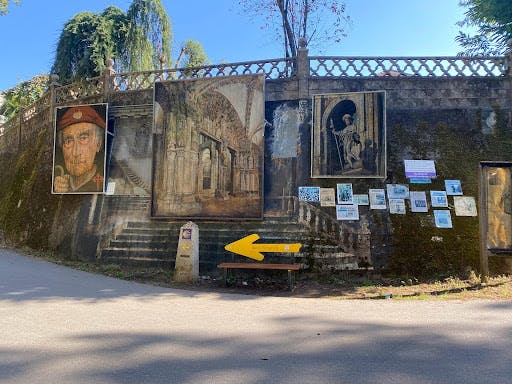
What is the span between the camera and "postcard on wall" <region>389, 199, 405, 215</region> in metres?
10.0

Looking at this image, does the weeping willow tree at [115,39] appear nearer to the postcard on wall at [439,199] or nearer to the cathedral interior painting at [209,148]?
the cathedral interior painting at [209,148]

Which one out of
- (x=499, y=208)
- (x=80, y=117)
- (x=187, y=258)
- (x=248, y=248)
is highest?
(x=80, y=117)

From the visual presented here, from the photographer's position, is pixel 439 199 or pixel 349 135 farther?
pixel 349 135

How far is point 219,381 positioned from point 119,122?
10.3 meters

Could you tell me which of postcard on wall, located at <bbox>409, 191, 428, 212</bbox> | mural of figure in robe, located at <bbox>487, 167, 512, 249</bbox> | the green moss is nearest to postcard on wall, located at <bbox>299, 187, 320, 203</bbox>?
postcard on wall, located at <bbox>409, 191, 428, 212</bbox>

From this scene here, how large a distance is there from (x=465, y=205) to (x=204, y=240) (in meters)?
6.60

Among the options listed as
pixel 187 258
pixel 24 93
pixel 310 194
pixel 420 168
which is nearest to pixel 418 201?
pixel 420 168

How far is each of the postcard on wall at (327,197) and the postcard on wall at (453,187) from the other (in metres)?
2.81

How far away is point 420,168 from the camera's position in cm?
1031

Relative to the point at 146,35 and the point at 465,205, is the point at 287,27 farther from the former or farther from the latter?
the point at 465,205

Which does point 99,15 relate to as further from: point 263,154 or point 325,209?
point 325,209

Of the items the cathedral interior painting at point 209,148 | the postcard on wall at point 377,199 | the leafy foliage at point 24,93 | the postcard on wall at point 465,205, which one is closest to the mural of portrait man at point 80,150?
the cathedral interior painting at point 209,148

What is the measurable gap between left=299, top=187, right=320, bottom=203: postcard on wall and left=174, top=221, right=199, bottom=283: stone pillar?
2.93 meters

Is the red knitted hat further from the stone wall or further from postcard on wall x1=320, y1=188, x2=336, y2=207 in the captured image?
postcard on wall x1=320, y1=188, x2=336, y2=207
